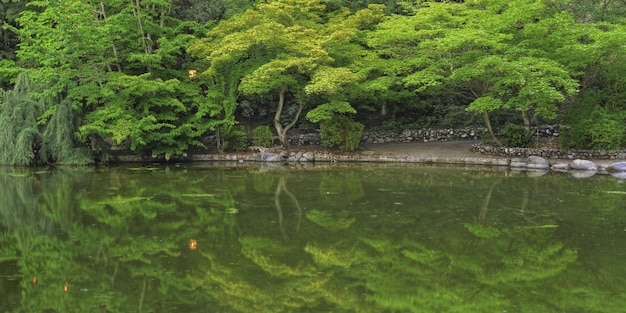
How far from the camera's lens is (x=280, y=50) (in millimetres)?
18391

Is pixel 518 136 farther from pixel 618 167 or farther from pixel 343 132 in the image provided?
pixel 343 132

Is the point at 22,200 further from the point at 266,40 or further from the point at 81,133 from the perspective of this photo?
the point at 266,40

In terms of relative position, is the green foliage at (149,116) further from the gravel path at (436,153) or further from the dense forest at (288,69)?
the gravel path at (436,153)

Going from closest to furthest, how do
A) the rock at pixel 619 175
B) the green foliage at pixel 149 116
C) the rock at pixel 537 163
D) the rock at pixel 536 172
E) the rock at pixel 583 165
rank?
1. the rock at pixel 619 175
2. the rock at pixel 536 172
3. the rock at pixel 583 165
4. the rock at pixel 537 163
5. the green foliage at pixel 149 116

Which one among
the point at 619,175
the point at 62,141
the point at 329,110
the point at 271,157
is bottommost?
the point at 619,175

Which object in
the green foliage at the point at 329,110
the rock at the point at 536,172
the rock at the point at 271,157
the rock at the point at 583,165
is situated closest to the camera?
the rock at the point at 536,172

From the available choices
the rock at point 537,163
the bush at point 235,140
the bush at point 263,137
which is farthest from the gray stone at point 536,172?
the bush at point 235,140

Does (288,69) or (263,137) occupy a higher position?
(288,69)

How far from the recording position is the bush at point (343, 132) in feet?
60.8

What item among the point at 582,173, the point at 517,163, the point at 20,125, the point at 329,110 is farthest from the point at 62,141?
Result: the point at 582,173

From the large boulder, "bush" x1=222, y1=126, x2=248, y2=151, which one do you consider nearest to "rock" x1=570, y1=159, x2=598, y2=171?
the large boulder

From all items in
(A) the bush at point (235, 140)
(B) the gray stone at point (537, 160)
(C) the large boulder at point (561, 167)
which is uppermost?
(A) the bush at point (235, 140)

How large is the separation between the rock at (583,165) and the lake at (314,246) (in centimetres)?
228

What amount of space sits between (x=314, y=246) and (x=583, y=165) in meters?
11.2
